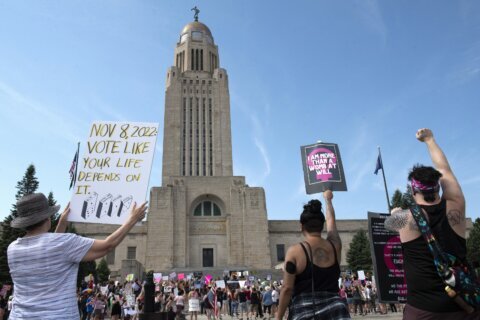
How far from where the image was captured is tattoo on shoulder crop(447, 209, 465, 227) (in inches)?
122

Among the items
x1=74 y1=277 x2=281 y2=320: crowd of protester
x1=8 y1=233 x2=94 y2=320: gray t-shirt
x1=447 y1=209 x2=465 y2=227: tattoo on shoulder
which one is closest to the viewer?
x1=8 y1=233 x2=94 y2=320: gray t-shirt

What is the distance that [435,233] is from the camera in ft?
9.95

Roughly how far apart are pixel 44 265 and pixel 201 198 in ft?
148

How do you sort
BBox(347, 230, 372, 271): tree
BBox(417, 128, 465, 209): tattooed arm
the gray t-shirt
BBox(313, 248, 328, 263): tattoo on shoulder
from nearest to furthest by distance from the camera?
the gray t-shirt → BBox(417, 128, 465, 209): tattooed arm → BBox(313, 248, 328, 263): tattoo on shoulder → BBox(347, 230, 372, 271): tree

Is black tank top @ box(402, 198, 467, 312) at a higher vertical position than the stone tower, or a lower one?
lower

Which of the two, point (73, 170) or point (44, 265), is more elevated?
point (73, 170)

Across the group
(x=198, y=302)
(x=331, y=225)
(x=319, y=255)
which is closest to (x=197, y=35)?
(x=198, y=302)

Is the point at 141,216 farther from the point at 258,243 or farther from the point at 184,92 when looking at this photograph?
the point at 184,92

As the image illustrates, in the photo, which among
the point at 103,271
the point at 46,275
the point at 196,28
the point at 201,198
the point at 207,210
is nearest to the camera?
the point at 46,275

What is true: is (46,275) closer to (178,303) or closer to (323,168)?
(323,168)

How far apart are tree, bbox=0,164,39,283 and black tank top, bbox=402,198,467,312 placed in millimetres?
30624

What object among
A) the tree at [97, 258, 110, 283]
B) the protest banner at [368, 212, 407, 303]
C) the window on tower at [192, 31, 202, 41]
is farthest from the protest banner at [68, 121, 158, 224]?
the window on tower at [192, 31, 202, 41]

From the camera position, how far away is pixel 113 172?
4637 millimetres

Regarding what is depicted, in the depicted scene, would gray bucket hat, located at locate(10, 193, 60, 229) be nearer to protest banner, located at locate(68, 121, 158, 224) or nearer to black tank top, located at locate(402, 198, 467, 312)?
protest banner, located at locate(68, 121, 158, 224)
